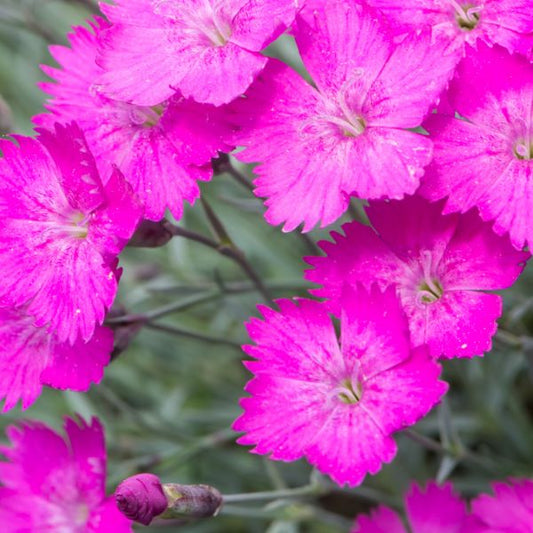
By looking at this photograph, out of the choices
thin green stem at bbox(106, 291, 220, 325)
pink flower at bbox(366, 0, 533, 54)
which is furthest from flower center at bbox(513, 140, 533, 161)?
thin green stem at bbox(106, 291, 220, 325)

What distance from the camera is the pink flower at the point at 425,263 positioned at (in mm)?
1028

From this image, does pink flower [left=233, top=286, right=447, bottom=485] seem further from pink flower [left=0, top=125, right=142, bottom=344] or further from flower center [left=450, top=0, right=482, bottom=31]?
flower center [left=450, top=0, right=482, bottom=31]

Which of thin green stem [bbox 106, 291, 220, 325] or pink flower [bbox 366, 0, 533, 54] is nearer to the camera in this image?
pink flower [bbox 366, 0, 533, 54]

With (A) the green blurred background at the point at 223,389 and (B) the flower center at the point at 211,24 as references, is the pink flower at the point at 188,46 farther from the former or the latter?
(A) the green blurred background at the point at 223,389

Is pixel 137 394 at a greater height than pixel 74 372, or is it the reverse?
pixel 74 372

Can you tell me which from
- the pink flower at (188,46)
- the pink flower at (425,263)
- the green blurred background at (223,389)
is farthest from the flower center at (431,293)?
the pink flower at (188,46)

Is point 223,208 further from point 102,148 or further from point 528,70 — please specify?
point 528,70

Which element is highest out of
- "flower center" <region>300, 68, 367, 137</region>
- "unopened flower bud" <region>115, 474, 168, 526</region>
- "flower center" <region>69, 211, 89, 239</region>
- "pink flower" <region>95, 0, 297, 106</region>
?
"pink flower" <region>95, 0, 297, 106</region>

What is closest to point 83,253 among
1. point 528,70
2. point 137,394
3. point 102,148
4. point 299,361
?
point 102,148

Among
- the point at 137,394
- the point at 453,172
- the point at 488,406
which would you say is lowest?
the point at 137,394

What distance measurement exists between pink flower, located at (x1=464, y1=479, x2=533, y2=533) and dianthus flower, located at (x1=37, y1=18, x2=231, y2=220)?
22.3 inches

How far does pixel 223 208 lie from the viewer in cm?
195

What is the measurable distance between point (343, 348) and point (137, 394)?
115 centimetres

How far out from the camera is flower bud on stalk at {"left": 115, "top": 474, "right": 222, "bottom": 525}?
94 centimetres
